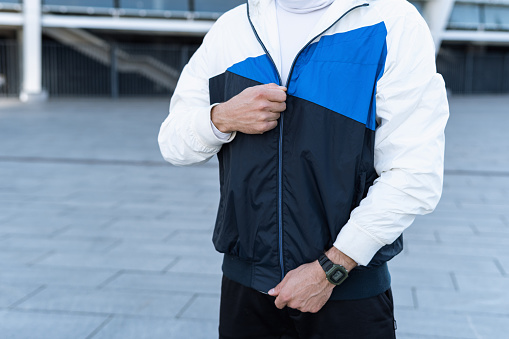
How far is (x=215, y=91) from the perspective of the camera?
6.09 feet

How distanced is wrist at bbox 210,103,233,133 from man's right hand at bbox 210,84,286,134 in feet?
0.06

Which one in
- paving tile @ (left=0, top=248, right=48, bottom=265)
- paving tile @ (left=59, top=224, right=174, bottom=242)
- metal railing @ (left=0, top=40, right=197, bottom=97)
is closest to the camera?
paving tile @ (left=0, top=248, right=48, bottom=265)

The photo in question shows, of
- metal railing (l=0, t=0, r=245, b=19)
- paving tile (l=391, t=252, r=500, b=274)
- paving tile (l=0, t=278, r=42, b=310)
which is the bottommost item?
paving tile (l=0, t=278, r=42, b=310)

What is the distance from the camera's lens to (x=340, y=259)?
161 centimetres

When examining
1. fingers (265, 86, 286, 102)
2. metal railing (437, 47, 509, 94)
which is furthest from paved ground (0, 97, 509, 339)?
metal railing (437, 47, 509, 94)

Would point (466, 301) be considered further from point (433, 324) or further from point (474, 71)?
point (474, 71)

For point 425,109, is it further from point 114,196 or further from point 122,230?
point 114,196

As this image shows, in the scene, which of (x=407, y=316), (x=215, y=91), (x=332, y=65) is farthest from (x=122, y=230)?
(x=332, y=65)

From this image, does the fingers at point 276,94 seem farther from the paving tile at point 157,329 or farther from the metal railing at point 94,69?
the metal railing at point 94,69

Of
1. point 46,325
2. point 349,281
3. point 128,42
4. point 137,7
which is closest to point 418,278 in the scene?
point 46,325

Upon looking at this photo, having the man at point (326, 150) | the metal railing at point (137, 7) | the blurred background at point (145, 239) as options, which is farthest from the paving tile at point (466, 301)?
the metal railing at point (137, 7)

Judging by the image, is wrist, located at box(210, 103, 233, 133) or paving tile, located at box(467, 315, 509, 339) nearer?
wrist, located at box(210, 103, 233, 133)

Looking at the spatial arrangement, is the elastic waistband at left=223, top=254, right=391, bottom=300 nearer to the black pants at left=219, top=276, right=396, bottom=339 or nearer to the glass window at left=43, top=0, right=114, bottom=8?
the black pants at left=219, top=276, right=396, bottom=339

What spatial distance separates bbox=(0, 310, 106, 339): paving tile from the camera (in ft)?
10.7
